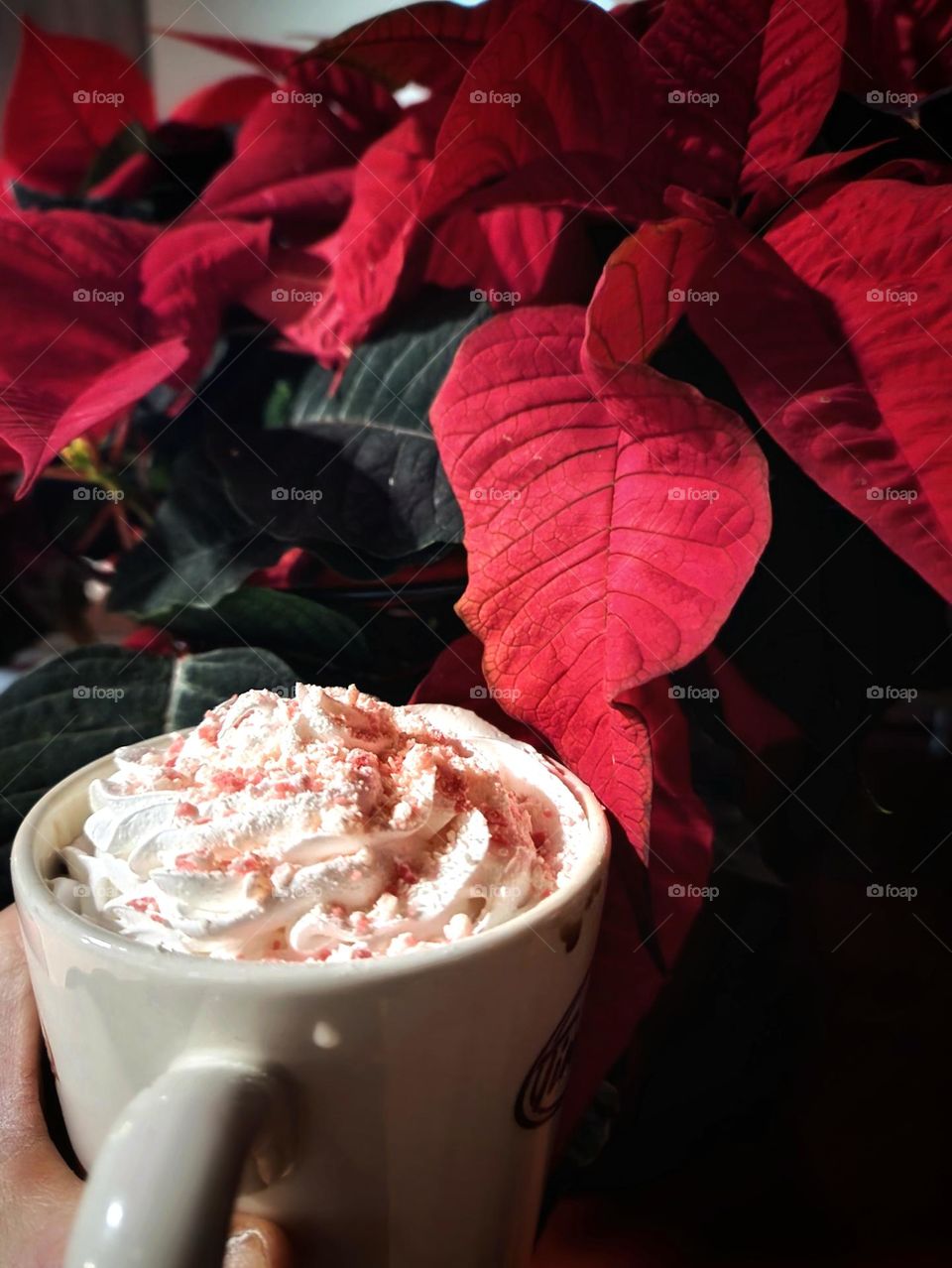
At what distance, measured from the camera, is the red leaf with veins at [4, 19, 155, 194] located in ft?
1.62

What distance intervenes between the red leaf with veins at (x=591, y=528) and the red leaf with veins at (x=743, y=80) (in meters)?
0.08

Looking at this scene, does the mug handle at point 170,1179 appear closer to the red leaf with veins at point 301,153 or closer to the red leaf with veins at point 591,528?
the red leaf with veins at point 591,528

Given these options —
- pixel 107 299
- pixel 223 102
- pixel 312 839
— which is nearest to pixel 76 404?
pixel 107 299

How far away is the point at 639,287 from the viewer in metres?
0.37

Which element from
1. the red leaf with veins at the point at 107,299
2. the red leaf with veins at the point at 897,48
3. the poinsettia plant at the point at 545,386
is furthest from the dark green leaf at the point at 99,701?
the red leaf with veins at the point at 897,48

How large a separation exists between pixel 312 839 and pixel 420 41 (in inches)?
13.0

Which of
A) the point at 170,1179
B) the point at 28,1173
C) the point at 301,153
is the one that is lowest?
the point at 28,1173

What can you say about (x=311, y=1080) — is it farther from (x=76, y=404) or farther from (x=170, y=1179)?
(x=76, y=404)

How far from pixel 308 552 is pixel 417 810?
0.19 meters

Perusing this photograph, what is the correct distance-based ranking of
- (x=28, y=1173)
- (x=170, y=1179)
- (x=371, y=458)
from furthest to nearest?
(x=371, y=458)
(x=28, y=1173)
(x=170, y=1179)

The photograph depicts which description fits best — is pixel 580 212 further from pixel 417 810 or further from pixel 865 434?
pixel 417 810

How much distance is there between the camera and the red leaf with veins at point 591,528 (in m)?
0.37

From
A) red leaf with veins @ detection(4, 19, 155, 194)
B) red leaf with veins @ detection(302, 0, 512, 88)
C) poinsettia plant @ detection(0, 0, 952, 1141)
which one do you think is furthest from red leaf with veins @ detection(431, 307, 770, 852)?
red leaf with veins @ detection(4, 19, 155, 194)

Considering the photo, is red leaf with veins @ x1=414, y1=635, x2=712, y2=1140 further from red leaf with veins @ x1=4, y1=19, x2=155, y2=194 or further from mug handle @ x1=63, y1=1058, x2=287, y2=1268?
red leaf with veins @ x1=4, y1=19, x2=155, y2=194
